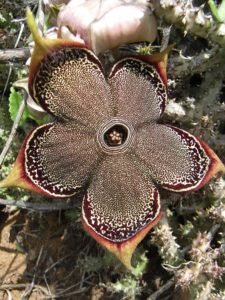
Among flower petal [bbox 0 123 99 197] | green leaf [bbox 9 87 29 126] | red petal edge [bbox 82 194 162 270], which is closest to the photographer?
red petal edge [bbox 82 194 162 270]

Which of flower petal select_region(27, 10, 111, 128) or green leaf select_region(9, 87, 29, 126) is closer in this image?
flower petal select_region(27, 10, 111, 128)

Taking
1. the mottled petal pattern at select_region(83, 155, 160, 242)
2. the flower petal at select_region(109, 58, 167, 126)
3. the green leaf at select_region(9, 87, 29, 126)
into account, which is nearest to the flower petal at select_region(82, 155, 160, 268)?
the mottled petal pattern at select_region(83, 155, 160, 242)

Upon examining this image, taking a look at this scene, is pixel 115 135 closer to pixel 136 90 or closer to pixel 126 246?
pixel 136 90

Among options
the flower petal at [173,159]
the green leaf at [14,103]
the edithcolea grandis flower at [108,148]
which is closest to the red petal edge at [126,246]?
the edithcolea grandis flower at [108,148]

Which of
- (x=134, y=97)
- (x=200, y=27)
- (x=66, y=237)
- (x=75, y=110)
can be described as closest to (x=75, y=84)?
(x=75, y=110)

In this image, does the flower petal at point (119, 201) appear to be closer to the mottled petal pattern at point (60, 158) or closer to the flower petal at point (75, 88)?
the mottled petal pattern at point (60, 158)

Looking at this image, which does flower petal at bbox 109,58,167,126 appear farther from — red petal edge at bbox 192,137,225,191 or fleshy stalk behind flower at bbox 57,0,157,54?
red petal edge at bbox 192,137,225,191
